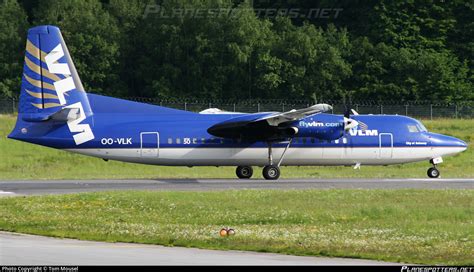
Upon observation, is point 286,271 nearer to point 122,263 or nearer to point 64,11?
point 122,263

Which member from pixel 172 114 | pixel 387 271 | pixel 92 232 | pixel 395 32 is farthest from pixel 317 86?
pixel 387 271

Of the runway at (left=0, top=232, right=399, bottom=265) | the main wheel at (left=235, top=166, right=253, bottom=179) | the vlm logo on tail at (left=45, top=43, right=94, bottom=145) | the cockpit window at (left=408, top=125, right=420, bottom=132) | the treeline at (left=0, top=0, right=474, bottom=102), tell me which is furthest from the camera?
the treeline at (left=0, top=0, right=474, bottom=102)

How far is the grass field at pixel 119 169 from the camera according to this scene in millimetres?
47094

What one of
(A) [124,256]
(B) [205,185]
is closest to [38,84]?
Result: (B) [205,185]

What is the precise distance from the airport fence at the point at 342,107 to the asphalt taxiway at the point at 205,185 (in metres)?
21.5

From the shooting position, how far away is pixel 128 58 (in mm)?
73812

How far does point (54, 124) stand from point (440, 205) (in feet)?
52.5

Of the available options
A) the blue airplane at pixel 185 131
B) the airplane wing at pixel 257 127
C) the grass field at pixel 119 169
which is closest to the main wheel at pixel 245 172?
the blue airplane at pixel 185 131

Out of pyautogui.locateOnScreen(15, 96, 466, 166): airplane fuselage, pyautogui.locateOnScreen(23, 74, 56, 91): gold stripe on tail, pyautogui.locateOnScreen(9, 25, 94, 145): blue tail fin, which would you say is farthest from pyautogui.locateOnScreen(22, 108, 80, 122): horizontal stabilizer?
pyautogui.locateOnScreen(23, 74, 56, 91): gold stripe on tail

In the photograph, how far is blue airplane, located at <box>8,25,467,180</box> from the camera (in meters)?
39.2

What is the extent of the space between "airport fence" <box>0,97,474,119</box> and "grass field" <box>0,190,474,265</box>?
28.9 meters

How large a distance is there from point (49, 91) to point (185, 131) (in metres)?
5.51

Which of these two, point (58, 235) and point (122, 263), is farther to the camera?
point (58, 235)

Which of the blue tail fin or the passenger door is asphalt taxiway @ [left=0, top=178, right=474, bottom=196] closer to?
the passenger door
